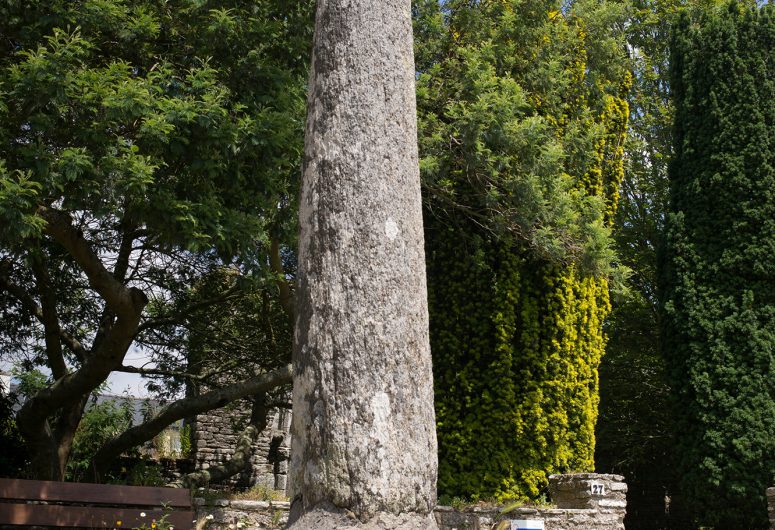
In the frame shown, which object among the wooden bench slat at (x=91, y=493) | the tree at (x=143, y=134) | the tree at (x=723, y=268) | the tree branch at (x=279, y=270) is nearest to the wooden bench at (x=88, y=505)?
the wooden bench slat at (x=91, y=493)

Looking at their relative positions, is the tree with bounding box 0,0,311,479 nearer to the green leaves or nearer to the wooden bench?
the green leaves

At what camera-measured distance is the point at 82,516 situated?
704 centimetres

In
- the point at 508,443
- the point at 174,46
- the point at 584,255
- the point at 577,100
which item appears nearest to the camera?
the point at 174,46

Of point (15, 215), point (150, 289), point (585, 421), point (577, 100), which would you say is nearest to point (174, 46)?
point (15, 215)

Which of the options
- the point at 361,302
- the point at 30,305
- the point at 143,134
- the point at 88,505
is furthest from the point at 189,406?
the point at 361,302

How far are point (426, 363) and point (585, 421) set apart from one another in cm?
733

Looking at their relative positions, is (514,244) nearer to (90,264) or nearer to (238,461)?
(90,264)

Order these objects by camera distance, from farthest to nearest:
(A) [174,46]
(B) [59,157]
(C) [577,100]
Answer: (C) [577,100], (A) [174,46], (B) [59,157]

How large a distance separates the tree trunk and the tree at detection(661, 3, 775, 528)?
9.17 m

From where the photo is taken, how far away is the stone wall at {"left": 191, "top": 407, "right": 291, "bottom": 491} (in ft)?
52.5

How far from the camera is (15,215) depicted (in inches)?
232

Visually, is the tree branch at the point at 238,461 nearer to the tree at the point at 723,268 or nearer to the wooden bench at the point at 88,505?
the wooden bench at the point at 88,505

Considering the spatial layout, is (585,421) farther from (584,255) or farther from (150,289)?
(150,289)

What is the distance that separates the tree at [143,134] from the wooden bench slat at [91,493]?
176cm
